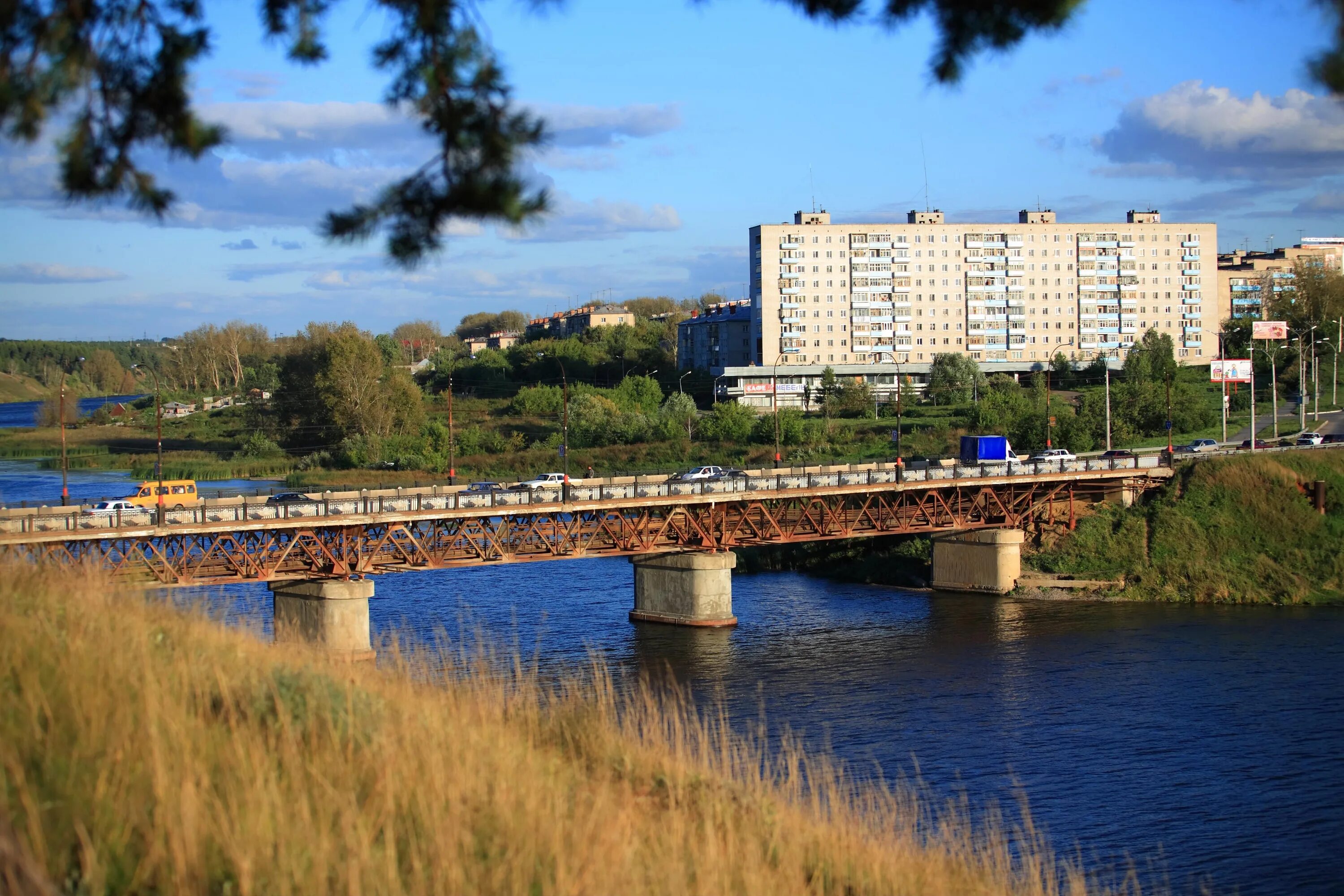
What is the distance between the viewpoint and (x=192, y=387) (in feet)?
632

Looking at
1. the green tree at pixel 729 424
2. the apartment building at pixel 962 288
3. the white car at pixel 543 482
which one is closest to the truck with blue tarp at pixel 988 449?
the white car at pixel 543 482

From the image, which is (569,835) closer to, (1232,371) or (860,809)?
(860,809)

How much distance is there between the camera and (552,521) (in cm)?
4959

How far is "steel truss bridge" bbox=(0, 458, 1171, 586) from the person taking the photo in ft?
135

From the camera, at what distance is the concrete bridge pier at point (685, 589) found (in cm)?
5119

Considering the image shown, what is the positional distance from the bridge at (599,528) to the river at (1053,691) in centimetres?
235

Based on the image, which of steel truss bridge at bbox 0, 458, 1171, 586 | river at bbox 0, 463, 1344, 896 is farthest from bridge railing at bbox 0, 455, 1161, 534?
river at bbox 0, 463, 1344, 896

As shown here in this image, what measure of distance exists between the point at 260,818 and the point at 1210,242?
146 meters

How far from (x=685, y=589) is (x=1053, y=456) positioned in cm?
3118

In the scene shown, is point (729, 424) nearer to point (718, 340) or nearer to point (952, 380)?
point (952, 380)

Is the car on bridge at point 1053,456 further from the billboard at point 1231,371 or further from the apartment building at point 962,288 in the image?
the apartment building at point 962,288

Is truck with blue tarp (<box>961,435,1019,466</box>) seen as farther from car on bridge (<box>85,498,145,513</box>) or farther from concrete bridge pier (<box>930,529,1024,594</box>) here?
car on bridge (<box>85,498,145,513</box>)

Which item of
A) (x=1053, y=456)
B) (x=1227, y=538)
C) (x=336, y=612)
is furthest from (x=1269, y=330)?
(x=336, y=612)

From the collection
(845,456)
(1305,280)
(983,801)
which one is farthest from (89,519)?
(1305,280)
